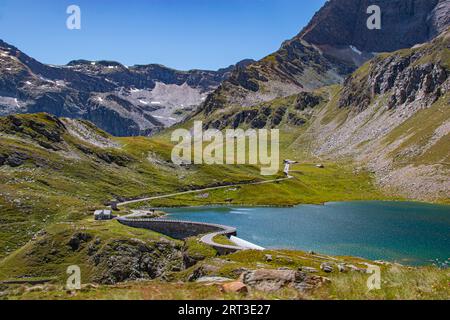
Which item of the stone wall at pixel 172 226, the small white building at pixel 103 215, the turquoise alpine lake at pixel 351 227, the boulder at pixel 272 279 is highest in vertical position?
the boulder at pixel 272 279

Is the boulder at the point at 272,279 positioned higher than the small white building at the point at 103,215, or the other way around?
the boulder at the point at 272,279

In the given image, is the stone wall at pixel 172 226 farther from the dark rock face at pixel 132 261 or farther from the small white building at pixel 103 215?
the dark rock face at pixel 132 261

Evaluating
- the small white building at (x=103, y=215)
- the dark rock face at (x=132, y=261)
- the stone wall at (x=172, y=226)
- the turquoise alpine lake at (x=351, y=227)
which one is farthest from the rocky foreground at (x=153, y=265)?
the turquoise alpine lake at (x=351, y=227)

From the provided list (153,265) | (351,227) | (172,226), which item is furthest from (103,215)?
(351,227)

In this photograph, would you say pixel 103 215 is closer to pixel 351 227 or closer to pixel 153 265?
pixel 153 265

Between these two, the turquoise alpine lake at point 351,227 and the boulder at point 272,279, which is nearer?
the boulder at point 272,279

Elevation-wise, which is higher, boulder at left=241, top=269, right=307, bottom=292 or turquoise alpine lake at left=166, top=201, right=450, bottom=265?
boulder at left=241, top=269, right=307, bottom=292

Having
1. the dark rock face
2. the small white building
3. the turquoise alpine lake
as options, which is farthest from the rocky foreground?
the turquoise alpine lake

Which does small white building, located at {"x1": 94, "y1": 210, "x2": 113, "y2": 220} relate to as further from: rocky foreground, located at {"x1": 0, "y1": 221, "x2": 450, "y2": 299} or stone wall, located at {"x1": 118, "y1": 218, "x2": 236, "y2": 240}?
rocky foreground, located at {"x1": 0, "y1": 221, "x2": 450, "y2": 299}
